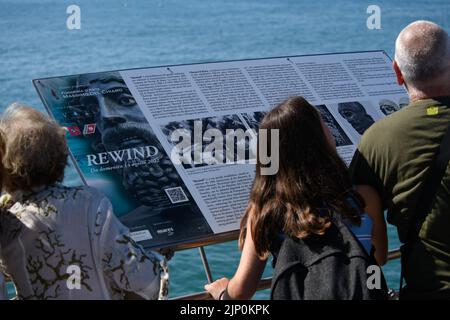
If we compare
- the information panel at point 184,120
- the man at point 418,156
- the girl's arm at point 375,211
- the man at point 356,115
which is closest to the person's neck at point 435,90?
the man at point 418,156

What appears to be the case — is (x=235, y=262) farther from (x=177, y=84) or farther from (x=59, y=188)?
(x=59, y=188)

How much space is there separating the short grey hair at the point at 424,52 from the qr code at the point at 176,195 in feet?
2.86

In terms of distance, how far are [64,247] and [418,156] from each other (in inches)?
40.7

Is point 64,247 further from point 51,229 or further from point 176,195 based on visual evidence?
point 176,195

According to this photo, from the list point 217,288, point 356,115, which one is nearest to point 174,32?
point 356,115

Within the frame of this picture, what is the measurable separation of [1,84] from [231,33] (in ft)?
41.7

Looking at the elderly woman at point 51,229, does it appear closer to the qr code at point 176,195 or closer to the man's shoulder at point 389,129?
the qr code at point 176,195

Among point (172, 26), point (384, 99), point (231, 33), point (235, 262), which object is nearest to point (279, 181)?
point (384, 99)

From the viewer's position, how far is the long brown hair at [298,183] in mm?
2129

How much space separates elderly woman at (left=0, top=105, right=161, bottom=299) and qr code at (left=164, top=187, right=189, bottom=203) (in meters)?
0.61

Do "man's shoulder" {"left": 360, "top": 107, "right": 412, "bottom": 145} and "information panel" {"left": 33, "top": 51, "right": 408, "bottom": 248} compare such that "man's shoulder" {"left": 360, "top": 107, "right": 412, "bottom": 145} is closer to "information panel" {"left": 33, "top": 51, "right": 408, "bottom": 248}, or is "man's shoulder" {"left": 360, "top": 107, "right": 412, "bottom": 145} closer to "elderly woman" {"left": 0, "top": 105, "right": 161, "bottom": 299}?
"information panel" {"left": 33, "top": 51, "right": 408, "bottom": 248}

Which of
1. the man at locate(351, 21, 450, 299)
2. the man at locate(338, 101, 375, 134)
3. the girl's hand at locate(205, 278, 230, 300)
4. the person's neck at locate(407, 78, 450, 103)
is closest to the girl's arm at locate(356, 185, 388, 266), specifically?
the man at locate(351, 21, 450, 299)

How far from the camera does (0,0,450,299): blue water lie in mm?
25938

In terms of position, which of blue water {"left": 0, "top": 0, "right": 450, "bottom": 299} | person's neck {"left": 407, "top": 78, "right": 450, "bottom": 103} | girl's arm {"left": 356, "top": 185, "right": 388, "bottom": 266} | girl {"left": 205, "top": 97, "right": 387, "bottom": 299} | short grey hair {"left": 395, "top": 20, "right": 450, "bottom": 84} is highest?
short grey hair {"left": 395, "top": 20, "right": 450, "bottom": 84}
